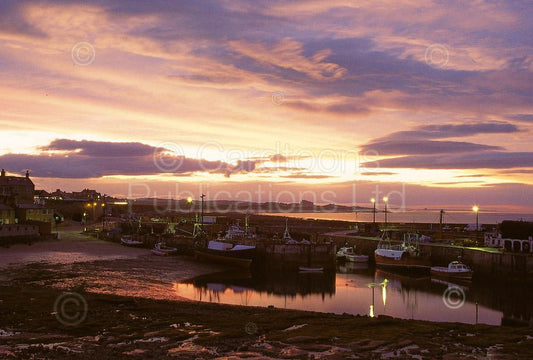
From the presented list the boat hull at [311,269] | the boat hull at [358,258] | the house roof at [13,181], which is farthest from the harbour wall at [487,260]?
the house roof at [13,181]

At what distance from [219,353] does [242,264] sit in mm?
38653

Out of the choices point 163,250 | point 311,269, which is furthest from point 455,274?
point 163,250

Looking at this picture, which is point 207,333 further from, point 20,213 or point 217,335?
point 20,213

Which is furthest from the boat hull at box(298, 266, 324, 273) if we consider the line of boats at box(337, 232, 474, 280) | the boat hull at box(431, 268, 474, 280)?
the boat hull at box(431, 268, 474, 280)

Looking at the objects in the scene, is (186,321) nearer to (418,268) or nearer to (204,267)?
(204,267)

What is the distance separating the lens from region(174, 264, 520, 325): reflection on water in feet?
118

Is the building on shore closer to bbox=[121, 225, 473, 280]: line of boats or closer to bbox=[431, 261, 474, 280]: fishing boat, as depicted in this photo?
bbox=[121, 225, 473, 280]: line of boats

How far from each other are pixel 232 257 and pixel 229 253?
681mm

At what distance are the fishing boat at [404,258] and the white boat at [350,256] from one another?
269cm

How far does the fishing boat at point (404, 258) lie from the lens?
57969 millimetres

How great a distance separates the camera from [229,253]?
59.0m

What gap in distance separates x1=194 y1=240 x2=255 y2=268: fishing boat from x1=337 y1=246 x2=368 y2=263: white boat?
15647 millimetres

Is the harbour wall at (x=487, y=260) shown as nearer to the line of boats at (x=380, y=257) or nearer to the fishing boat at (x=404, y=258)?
the line of boats at (x=380, y=257)

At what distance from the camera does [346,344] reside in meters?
20.3
